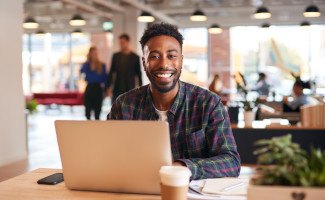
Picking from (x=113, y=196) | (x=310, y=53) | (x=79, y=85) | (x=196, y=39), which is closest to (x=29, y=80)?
(x=79, y=85)

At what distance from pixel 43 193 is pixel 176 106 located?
2.47 feet

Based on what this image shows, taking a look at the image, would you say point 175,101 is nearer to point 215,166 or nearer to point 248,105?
point 215,166

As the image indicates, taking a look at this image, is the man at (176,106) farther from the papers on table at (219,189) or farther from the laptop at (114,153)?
the laptop at (114,153)

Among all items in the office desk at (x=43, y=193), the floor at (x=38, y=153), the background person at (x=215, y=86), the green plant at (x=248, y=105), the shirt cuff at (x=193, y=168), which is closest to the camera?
the office desk at (x=43, y=193)

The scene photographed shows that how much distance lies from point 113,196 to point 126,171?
114mm

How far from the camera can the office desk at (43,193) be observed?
1564 mm

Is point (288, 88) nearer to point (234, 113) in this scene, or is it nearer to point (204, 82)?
point (204, 82)

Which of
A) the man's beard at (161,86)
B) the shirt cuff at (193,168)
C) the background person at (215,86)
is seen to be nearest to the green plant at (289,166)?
the shirt cuff at (193,168)

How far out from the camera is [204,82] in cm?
1636

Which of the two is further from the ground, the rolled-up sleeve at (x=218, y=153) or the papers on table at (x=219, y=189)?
the rolled-up sleeve at (x=218, y=153)

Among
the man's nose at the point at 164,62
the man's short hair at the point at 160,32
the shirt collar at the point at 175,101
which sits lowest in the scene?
the shirt collar at the point at 175,101

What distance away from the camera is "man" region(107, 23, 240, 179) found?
207cm

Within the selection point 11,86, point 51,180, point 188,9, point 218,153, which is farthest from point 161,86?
point 188,9

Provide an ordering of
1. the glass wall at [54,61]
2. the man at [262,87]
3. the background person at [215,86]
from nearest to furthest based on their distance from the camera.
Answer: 1. the background person at [215,86]
2. the man at [262,87]
3. the glass wall at [54,61]
